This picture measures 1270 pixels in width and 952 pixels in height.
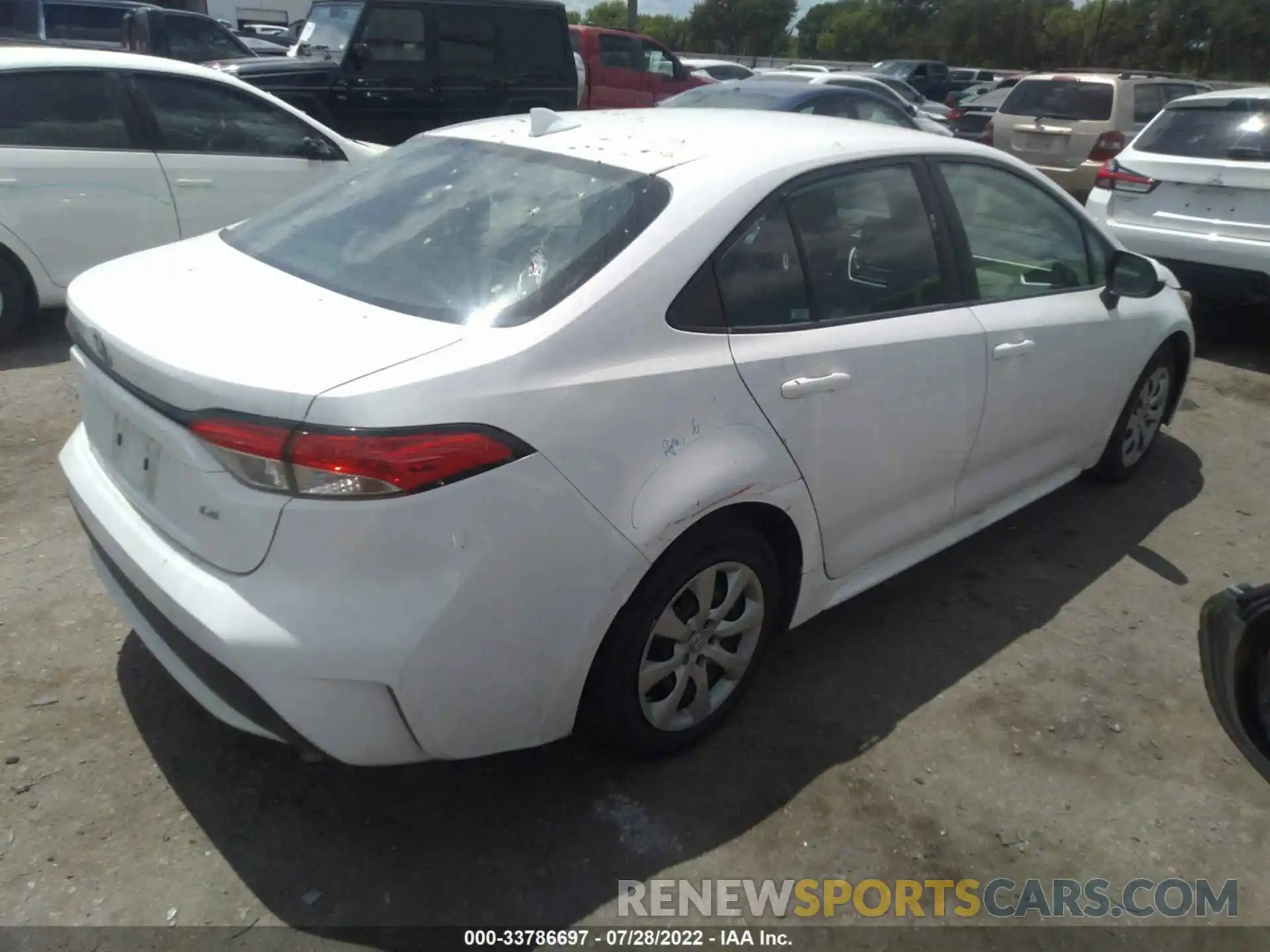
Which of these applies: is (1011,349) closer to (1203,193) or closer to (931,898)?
(931,898)

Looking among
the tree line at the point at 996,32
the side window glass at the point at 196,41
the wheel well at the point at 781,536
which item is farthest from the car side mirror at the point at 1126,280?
the tree line at the point at 996,32

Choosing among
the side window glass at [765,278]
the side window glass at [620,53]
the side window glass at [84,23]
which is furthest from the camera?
the side window glass at [84,23]

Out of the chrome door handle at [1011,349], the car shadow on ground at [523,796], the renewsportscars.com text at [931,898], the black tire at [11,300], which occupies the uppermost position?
the chrome door handle at [1011,349]

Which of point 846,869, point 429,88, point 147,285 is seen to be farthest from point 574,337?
point 429,88

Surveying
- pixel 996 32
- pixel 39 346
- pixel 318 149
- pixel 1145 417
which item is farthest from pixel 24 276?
pixel 996 32

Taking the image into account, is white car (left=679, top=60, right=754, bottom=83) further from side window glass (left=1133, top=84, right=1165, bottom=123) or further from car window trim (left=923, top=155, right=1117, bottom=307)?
car window trim (left=923, top=155, right=1117, bottom=307)

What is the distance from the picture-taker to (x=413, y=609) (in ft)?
7.02

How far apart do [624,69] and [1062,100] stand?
6052 millimetres

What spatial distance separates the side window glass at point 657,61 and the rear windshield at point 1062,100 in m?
5.37

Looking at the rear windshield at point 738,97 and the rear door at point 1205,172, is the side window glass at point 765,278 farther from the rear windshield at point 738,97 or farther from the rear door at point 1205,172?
the rear windshield at point 738,97

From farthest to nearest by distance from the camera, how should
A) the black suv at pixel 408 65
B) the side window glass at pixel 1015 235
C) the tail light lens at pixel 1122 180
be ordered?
the black suv at pixel 408 65 → the tail light lens at pixel 1122 180 → the side window glass at pixel 1015 235

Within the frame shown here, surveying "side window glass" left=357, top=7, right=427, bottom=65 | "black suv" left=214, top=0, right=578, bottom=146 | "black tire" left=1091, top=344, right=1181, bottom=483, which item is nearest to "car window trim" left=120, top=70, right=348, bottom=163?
"black suv" left=214, top=0, right=578, bottom=146

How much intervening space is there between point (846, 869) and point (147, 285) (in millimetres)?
2321

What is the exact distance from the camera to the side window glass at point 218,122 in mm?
6090
